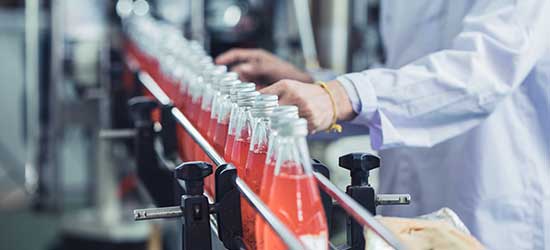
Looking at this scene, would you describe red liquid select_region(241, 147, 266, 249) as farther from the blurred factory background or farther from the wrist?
the blurred factory background

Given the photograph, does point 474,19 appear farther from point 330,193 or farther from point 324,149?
point 324,149

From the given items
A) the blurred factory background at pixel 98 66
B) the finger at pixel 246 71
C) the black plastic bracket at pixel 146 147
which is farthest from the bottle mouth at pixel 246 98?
the blurred factory background at pixel 98 66

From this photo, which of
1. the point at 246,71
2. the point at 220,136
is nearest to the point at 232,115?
the point at 220,136

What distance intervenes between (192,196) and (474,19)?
776 mm

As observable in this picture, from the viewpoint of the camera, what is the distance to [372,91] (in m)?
1.43

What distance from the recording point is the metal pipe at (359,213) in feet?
2.65

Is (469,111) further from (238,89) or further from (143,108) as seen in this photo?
(143,108)

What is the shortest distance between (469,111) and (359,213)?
0.69m

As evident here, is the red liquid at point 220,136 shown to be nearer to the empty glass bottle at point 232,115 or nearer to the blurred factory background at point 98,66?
the empty glass bottle at point 232,115

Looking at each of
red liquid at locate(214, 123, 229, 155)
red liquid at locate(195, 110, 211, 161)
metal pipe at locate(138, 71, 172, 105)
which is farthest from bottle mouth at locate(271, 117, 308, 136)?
metal pipe at locate(138, 71, 172, 105)

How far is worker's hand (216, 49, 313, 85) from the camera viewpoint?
72.5 inches

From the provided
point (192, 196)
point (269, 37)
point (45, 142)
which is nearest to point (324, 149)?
point (269, 37)

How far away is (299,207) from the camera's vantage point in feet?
2.96

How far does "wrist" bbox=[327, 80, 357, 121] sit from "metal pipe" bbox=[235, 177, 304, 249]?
1.44 feet
